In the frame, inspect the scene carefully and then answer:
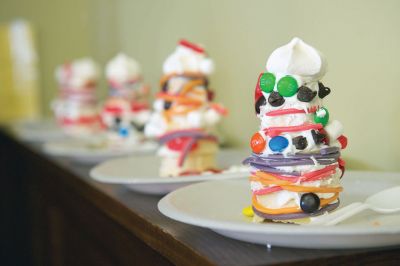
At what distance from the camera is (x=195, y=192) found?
0.81 metres

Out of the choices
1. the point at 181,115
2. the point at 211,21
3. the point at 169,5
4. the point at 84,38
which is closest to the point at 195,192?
the point at 181,115

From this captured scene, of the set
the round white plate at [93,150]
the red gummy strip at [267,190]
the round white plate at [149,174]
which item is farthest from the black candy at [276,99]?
the round white plate at [93,150]

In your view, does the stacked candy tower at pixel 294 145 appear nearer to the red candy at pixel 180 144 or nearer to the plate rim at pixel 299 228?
the plate rim at pixel 299 228

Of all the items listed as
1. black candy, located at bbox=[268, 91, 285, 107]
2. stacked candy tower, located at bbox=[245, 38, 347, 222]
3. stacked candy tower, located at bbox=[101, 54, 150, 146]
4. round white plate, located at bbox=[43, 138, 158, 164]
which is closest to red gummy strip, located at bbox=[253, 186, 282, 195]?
stacked candy tower, located at bbox=[245, 38, 347, 222]

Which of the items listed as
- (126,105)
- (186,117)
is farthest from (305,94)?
(126,105)

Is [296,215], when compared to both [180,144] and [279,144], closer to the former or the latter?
[279,144]

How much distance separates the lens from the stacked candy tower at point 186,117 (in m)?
1.13

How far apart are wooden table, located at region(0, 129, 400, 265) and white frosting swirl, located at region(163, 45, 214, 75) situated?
0.26 meters

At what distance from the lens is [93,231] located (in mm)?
1242

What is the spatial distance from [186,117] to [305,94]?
450mm

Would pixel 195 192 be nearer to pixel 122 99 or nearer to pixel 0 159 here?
pixel 122 99

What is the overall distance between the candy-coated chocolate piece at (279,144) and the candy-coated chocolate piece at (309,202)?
63mm

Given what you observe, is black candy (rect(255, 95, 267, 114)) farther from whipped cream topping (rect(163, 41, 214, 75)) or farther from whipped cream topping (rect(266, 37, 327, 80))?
whipped cream topping (rect(163, 41, 214, 75))

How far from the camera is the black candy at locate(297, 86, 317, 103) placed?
2.35ft
